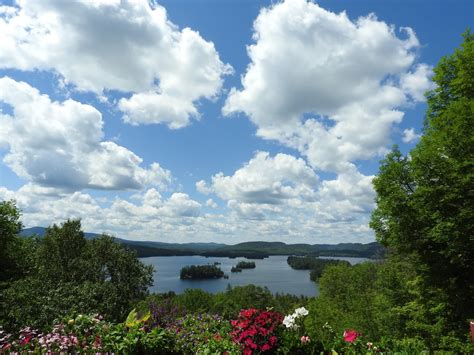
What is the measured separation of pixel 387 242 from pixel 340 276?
2940 centimetres

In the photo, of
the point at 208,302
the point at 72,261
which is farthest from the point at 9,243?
the point at 208,302

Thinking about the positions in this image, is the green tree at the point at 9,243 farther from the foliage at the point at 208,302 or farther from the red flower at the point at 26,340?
the red flower at the point at 26,340

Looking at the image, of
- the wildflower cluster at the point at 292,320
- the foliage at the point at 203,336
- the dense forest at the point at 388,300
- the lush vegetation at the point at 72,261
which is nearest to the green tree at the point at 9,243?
the lush vegetation at the point at 72,261

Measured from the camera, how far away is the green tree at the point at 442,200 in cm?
1250

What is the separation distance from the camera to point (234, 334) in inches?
276

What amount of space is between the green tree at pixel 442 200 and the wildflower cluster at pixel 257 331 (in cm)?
840

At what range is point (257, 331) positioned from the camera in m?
6.64

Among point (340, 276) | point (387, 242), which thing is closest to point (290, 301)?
point (340, 276)

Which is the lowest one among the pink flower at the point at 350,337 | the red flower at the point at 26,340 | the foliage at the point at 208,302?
the foliage at the point at 208,302

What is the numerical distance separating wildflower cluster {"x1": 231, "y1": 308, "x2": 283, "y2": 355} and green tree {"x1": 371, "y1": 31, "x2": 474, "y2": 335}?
331 inches

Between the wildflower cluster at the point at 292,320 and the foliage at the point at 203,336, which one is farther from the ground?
the wildflower cluster at the point at 292,320

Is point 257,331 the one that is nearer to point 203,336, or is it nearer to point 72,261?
point 203,336

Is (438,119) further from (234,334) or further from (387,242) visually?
(234,334)

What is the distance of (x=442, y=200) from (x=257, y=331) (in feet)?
31.8
